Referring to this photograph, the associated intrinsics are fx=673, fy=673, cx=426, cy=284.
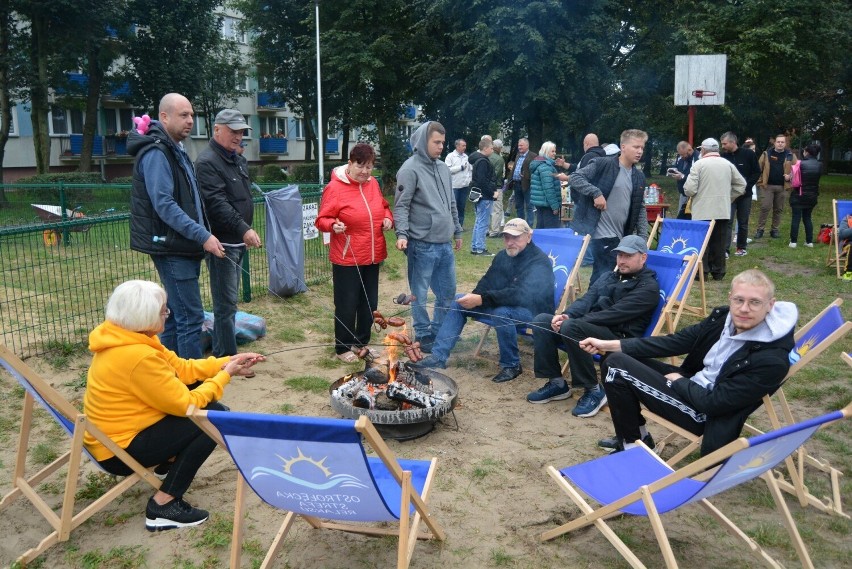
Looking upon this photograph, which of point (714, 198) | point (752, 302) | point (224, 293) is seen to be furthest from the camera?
point (714, 198)

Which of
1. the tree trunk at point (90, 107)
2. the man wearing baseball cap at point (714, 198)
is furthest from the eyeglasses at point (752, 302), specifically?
the tree trunk at point (90, 107)

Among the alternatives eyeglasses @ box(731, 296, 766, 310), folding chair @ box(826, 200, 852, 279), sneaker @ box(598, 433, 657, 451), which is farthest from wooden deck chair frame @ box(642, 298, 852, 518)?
folding chair @ box(826, 200, 852, 279)

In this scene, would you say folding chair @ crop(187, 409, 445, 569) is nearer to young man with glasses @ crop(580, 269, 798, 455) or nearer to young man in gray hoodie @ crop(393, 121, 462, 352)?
young man with glasses @ crop(580, 269, 798, 455)

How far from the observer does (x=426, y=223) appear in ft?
18.3

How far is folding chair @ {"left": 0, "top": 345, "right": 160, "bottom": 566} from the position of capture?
2.88 metres

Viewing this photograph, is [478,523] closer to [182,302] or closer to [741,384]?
[741,384]

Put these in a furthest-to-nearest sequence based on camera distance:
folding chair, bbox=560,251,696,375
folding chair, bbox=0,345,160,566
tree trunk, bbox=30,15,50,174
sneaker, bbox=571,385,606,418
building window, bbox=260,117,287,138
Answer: building window, bbox=260,117,287,138, tree trunk, bbox=30,15,50,174, folding chair, bbox=560,251,696,375, sneaker, bbox=571,385,606,418, folding chair, bbox=0,345,160,566

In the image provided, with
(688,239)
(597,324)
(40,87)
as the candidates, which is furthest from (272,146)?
(597,324)

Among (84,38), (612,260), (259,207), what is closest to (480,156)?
(259,207)

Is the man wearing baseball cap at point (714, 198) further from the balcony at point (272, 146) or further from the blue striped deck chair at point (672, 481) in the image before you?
the balcony at point (272, 146)

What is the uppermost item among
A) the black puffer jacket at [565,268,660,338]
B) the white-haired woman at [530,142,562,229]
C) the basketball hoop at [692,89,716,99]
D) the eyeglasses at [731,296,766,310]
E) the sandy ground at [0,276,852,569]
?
the basketball hoop at [692,89,716,99]

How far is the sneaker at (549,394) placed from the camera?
192 inches

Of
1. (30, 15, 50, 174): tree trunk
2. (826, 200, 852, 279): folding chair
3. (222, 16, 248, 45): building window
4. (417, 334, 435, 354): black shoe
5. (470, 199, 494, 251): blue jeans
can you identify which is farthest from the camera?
(222, 16, 248, 45): building window

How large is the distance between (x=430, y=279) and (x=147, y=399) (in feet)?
10.3
